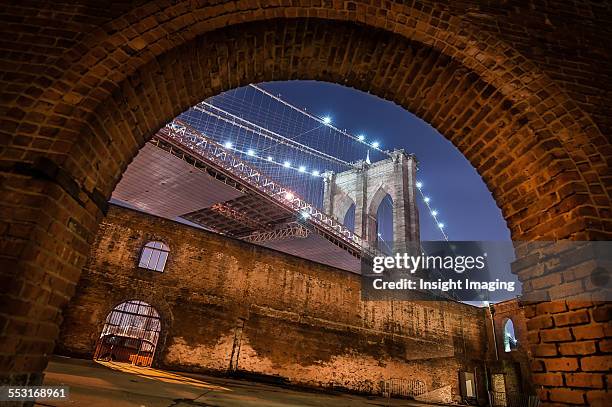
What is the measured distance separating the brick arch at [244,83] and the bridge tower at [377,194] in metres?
21.2

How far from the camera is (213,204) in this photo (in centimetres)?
2052

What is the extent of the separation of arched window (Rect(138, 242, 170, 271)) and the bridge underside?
19.6ft

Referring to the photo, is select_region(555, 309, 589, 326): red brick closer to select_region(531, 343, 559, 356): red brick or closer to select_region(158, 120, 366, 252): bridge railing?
select_region(531, 343, 559, 356): red brick

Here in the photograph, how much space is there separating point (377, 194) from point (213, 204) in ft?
51.2

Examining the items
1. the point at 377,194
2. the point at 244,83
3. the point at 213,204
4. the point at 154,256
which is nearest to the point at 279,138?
the point at 377,194

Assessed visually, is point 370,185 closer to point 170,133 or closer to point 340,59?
point 170,133

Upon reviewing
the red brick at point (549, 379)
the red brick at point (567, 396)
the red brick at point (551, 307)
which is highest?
the red brick at point (551, 307)

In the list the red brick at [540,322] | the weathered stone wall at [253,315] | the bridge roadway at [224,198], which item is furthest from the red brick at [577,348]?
the bridge roadway at [224,198]

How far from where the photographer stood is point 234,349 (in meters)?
10.3

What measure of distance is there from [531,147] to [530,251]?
0.73 meters

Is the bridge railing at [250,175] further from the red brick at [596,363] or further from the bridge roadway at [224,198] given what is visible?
the red brick at [596,363]

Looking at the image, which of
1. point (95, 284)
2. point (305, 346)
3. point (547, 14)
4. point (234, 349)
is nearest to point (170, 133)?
point (95, 284)

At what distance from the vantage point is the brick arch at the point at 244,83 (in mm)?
1788

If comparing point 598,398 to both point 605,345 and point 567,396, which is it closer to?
point 567,396
